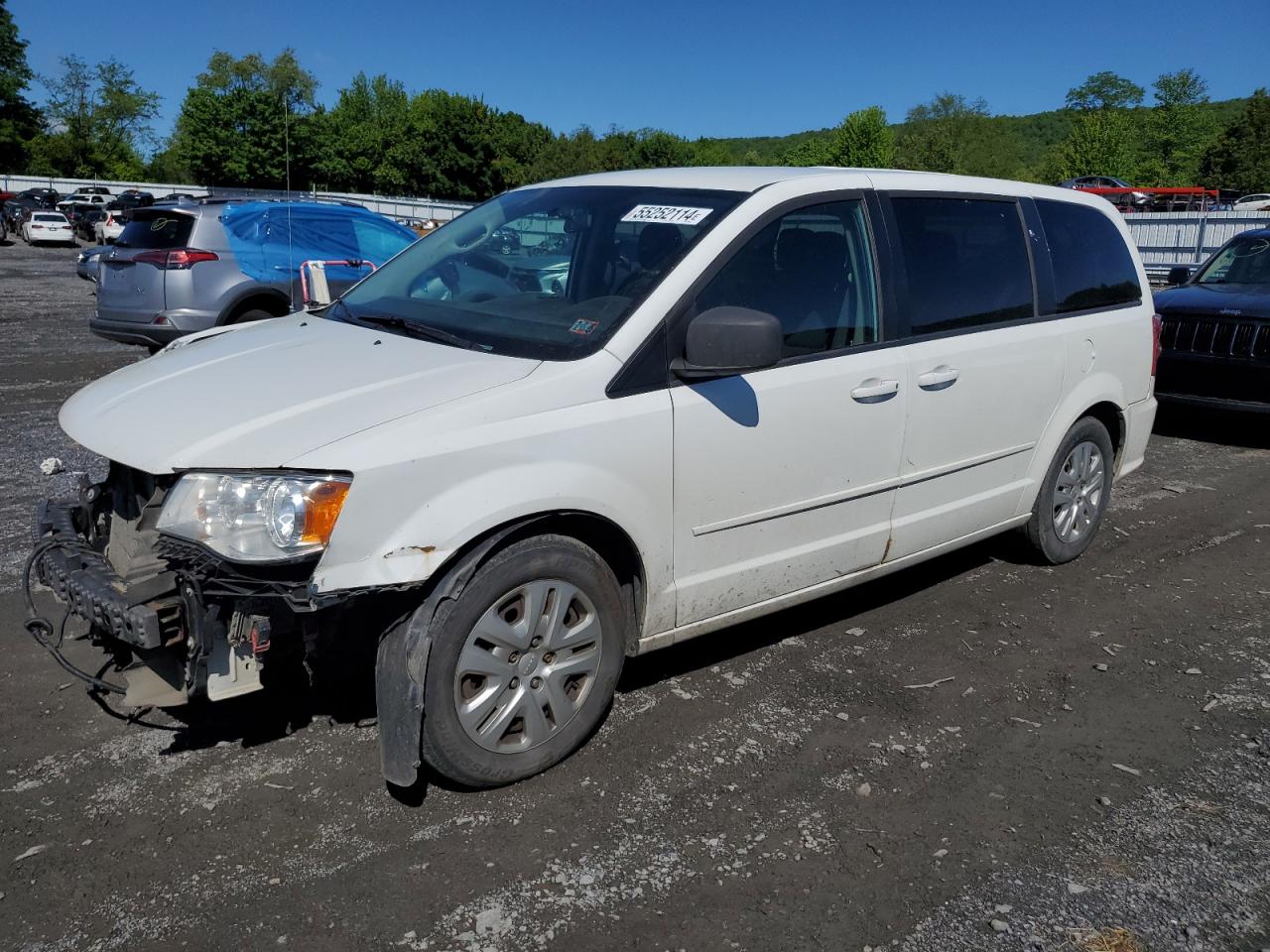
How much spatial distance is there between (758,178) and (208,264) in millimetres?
7176

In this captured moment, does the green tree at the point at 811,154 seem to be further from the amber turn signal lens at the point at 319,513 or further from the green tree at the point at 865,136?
the amber turn signal lens at the point at 319,513

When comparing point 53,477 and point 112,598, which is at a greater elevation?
point 112,598

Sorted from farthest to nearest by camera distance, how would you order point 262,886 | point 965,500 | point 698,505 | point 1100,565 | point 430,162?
point 430,162 → point 1100,565 → point 965,500 → point 698,505 → point 262,886

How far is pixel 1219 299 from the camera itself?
8.48 meters

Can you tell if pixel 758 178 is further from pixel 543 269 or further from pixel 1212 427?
pixel 1212 427

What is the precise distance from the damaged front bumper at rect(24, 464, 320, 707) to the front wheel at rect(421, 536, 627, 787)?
43 centimetres

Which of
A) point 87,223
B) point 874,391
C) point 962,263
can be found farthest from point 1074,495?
point 87,223

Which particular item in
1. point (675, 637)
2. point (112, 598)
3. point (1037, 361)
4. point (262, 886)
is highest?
point (1037, 361)

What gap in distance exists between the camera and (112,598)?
288 cm

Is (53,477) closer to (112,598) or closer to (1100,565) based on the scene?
(112,598)

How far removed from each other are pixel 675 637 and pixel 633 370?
3.22 feet

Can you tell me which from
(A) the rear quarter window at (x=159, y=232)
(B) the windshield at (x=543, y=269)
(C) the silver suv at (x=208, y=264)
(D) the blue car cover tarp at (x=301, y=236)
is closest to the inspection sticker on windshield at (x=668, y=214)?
(B) the windshield at (x=543, y=269)

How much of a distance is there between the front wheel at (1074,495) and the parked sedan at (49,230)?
39.8m

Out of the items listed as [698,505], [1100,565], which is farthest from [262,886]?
[1100,565]
